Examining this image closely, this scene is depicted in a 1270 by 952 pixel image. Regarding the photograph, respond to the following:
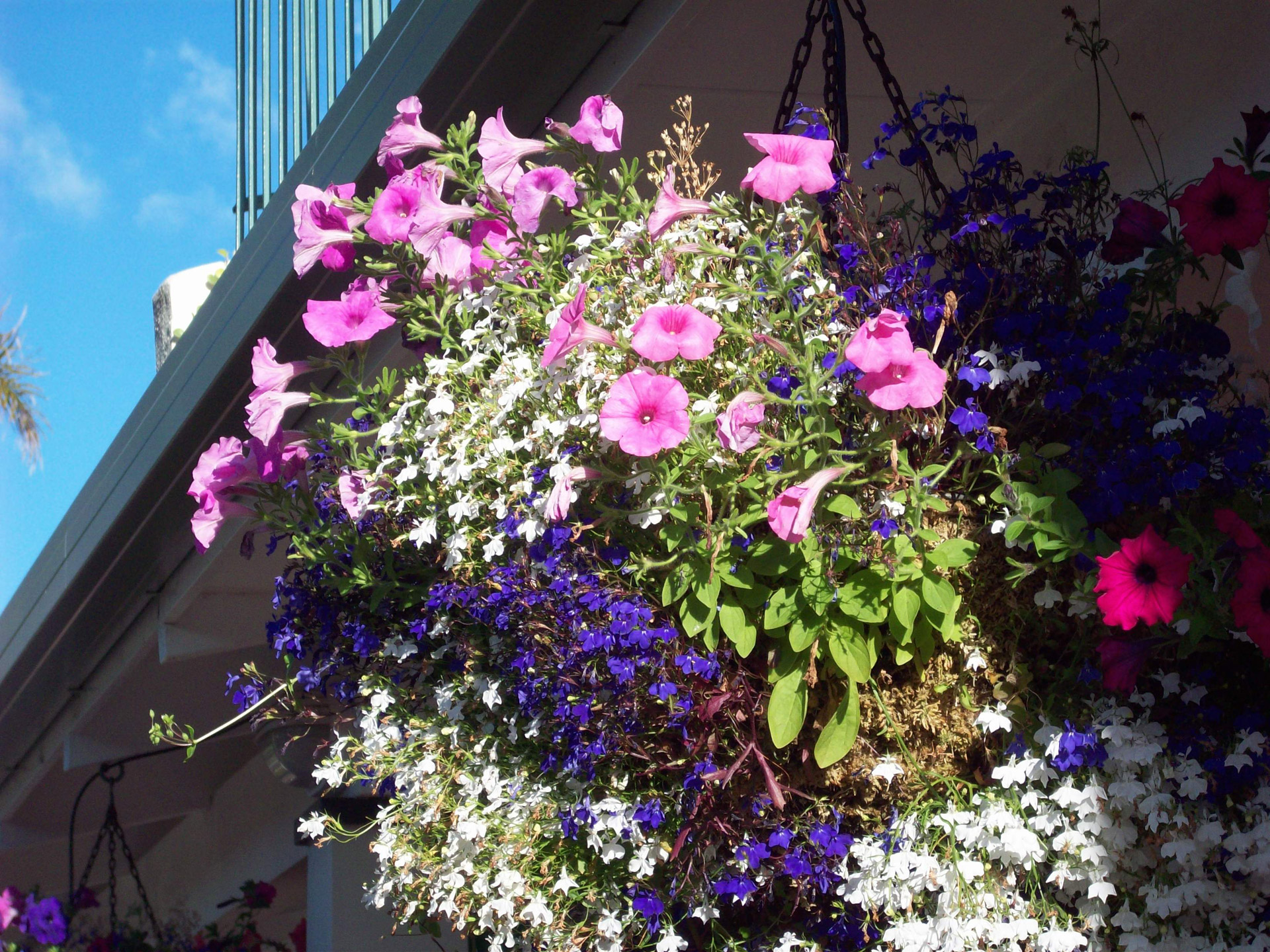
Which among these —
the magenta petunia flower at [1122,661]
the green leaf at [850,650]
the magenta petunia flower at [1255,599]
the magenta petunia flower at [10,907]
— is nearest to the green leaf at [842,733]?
the green leaf at [850,650]

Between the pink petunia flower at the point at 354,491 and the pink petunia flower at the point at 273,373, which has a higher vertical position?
the pink petunia flower at the point at 273,373

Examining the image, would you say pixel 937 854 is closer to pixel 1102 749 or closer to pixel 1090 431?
pixel 1102 749

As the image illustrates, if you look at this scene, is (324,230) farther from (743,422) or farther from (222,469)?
(743,422)

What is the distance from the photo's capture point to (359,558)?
1.76 metres

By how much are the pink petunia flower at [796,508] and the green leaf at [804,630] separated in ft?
0.32

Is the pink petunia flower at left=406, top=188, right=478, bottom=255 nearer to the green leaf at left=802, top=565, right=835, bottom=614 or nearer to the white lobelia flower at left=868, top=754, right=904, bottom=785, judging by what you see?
the green leaf at left=802, top=565, right=835, bottom=614

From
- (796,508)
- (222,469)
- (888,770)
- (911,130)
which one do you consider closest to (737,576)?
(796,508)

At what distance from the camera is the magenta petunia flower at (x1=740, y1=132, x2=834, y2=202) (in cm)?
128

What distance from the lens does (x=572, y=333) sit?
1.37 meters

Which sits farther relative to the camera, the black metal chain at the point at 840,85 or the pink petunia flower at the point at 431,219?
the pink petunia flower at the point at 431,219

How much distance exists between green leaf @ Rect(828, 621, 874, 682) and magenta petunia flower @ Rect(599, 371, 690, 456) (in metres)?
0.28

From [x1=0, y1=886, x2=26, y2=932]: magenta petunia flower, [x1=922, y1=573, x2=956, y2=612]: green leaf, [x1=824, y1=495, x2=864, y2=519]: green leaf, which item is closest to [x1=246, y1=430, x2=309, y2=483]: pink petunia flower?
[x1=824, y1=495, x2=864, y2=519]: green leaf

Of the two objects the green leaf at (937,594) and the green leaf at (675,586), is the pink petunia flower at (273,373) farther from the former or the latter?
the green leaf at (937,594)

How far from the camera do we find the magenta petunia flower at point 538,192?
1.51 meters
